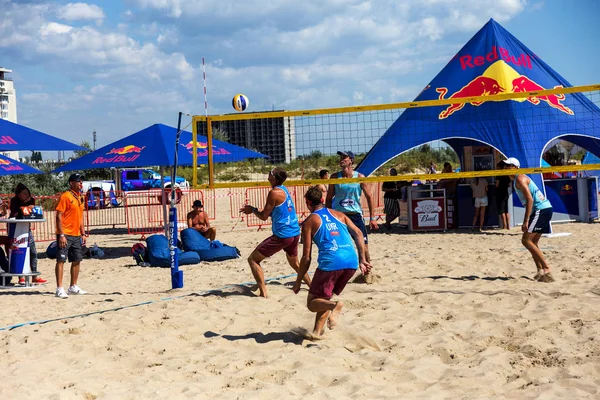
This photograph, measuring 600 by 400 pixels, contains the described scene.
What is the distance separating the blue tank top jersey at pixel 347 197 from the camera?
8.16 meters

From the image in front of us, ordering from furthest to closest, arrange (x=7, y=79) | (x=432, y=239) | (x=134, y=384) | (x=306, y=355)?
(x=7, y=79), (x=432, y=239), (x=306, y=355), (x=134, y=384)

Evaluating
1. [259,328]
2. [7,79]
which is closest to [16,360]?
[259,328]

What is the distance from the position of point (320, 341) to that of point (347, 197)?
9.14ft

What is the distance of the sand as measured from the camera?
4.62 m

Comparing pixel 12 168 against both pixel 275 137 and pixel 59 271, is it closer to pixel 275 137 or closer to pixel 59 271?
pixel 59 271

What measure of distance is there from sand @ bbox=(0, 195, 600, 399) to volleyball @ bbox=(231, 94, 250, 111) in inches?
219

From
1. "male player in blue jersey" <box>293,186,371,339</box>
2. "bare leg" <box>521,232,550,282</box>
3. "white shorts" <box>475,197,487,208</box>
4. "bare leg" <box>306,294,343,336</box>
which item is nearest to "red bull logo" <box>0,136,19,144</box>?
"male player in blue jersey" <box>293,186,371,339</box>

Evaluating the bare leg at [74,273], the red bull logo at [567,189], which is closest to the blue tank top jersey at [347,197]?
the bare leg at [74,273]

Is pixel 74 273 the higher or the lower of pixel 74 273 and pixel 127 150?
the lower

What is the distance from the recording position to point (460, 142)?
1758cm

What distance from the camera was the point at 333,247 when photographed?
217 inches

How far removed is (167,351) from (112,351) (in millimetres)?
463

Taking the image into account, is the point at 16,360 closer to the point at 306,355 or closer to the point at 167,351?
the point at 167,351

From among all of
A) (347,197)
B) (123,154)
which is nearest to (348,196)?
(347,197)
